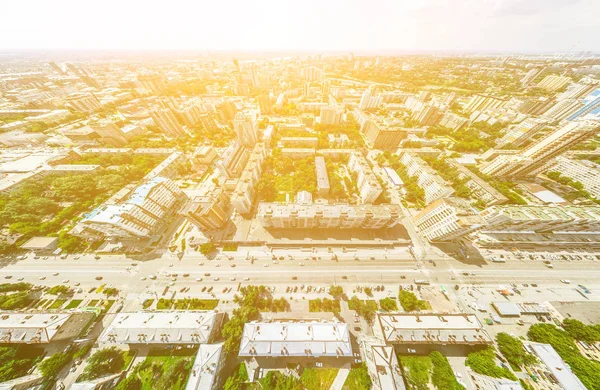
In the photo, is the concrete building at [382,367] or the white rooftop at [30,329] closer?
the concrete building at [382,367]

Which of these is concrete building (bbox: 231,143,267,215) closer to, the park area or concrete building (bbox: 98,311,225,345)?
concrete building (bbox: 98,311,225,345)

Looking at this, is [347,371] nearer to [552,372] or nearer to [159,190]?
[552,372]

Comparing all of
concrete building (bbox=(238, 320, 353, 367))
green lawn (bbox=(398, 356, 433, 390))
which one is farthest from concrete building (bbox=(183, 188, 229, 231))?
green lawn (bbox=(398, 356, 433, 390))

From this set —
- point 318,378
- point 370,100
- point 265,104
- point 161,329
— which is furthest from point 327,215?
point 370,100

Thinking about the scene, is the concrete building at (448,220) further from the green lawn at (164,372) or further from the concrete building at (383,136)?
the green lawn at (164,372)

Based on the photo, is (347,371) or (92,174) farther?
(92,174)

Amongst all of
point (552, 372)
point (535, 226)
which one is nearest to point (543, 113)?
point (535, 226)

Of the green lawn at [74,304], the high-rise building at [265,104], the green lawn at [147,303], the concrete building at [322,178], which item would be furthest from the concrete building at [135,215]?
the high-rise building at [265,104]
